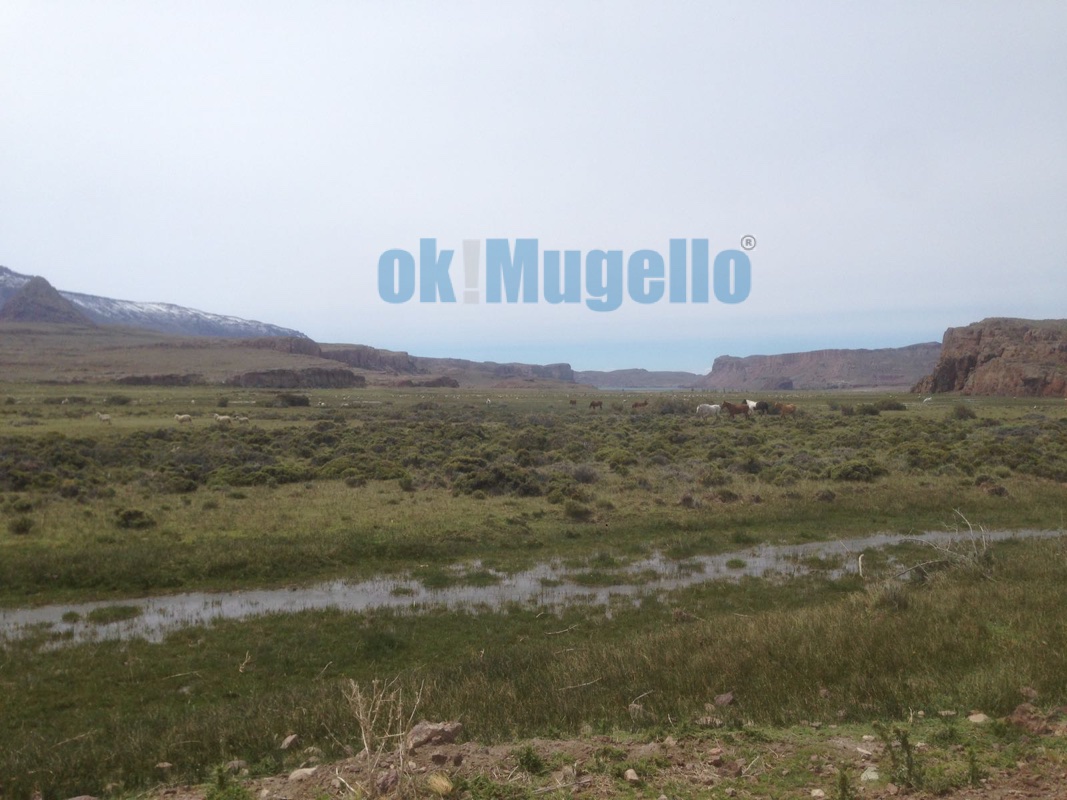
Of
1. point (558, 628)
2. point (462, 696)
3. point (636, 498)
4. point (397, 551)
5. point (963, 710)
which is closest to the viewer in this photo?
point (963, 710)

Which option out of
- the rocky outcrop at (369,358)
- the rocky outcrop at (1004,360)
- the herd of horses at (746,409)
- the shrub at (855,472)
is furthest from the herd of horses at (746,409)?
the rocky outcrop at (369,358)

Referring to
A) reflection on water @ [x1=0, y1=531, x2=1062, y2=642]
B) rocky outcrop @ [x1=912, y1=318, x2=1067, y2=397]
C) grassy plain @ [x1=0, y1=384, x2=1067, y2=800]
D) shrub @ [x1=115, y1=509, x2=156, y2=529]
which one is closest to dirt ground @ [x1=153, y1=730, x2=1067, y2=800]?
grassy plain @ [x1=0, y1=384, x2=1067, y2=800]

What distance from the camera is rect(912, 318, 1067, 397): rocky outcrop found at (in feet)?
273

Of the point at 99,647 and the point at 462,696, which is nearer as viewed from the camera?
the point at 462,696

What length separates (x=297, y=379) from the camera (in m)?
105

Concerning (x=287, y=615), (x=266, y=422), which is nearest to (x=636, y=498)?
(x=287, y=615)

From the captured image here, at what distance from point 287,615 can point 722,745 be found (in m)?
7.87

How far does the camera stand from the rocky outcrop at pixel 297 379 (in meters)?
96.7

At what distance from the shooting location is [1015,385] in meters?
84.4

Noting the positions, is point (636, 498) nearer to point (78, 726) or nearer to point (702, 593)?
point (702, 593)

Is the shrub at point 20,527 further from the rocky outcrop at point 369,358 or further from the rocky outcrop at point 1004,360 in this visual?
the rocky outcrop at point 369,358

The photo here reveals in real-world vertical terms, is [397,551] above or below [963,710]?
below

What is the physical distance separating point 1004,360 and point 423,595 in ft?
336

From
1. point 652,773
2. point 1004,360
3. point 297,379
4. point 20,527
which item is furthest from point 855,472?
point 297,379
